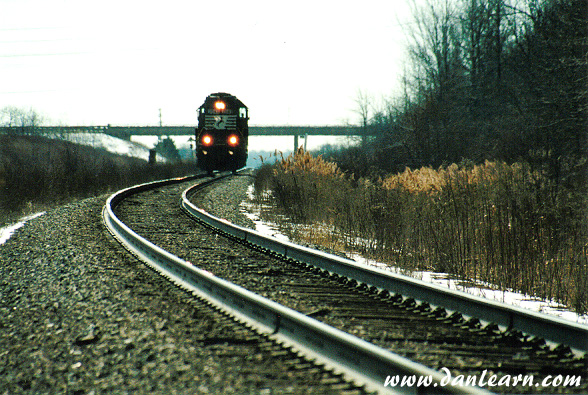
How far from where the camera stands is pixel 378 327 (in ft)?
11.6

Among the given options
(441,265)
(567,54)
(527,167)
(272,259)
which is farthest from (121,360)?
(567,54)

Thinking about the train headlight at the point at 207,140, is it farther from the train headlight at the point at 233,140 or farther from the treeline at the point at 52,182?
the treeline at the point at 52,182

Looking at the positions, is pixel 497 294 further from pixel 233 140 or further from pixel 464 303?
pixel 233 140

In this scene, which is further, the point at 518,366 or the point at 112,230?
the point at 112,230

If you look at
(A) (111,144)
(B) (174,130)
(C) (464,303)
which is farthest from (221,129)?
(A) (111,144)

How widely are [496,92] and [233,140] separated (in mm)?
16303

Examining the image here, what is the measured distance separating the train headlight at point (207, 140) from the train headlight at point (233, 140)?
0.99 m

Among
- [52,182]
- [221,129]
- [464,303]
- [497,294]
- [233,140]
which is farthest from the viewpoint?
[233,140]

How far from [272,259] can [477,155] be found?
21.4 metres

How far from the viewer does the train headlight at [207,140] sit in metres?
25.8

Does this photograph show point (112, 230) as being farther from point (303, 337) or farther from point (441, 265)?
point (303, 337)

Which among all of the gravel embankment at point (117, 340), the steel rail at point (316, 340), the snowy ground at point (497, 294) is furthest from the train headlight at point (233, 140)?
the steel rail at point (316, 340)

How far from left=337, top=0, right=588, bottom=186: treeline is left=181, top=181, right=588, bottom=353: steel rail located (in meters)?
5.15

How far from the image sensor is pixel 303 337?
9.87 feet
